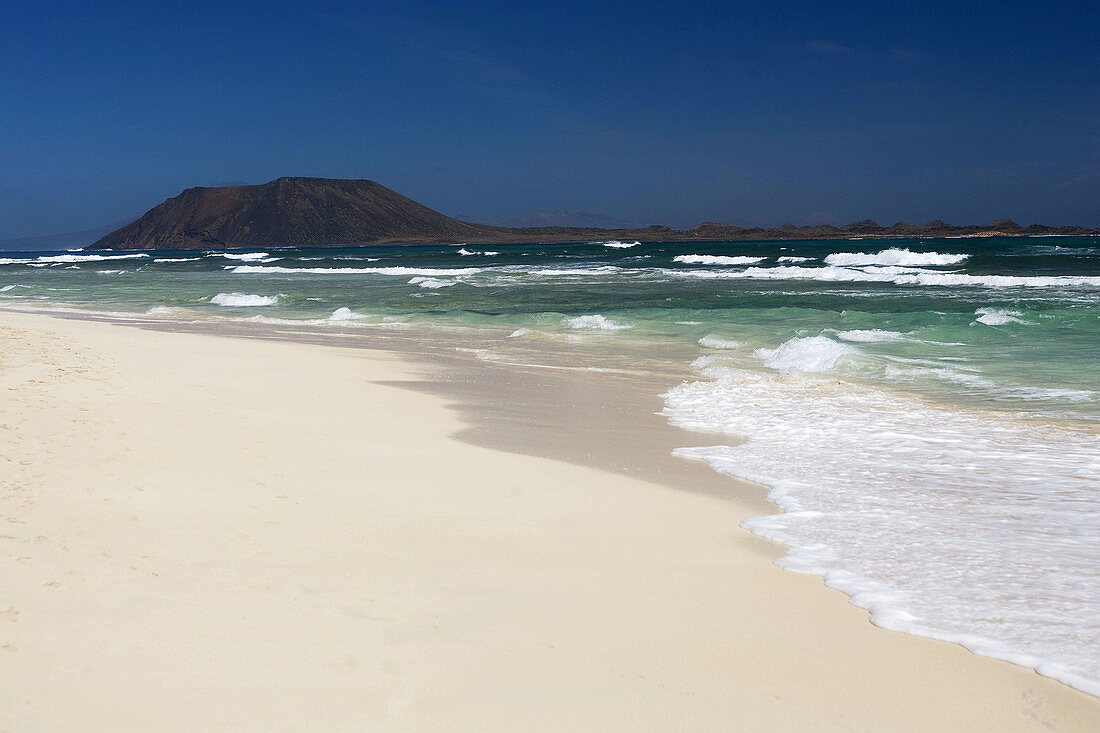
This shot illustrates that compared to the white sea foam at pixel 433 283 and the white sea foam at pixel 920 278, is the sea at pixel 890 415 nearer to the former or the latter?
the white sea foam at pixel 920 278

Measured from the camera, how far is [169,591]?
2.89 metres

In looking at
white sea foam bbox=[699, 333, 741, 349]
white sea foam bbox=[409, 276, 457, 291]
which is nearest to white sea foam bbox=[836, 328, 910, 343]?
white sea foam bbox=[699, 333, 741, 349]

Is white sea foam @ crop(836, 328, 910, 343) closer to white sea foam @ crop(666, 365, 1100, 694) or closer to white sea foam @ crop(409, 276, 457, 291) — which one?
white sea foam @ crop(666, 365, 1100, 694)

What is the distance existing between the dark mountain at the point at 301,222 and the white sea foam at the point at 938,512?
13231 cm

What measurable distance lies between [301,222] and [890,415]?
172 meters

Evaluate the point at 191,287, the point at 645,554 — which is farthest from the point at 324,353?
the point at 191,287

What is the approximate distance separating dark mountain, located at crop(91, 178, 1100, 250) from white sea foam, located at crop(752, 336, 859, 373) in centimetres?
12804

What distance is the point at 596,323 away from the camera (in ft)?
52.5

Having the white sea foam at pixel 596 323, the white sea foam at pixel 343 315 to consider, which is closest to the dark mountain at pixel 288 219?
the white sea foam at pixel 343 315

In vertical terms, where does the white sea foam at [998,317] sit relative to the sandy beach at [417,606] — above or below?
above

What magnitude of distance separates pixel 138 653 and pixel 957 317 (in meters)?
15.9

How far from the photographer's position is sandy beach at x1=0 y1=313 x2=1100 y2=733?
229 centimetres

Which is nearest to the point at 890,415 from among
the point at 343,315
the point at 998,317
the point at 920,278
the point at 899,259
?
the point at 998,317

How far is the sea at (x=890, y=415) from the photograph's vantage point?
130 inches
